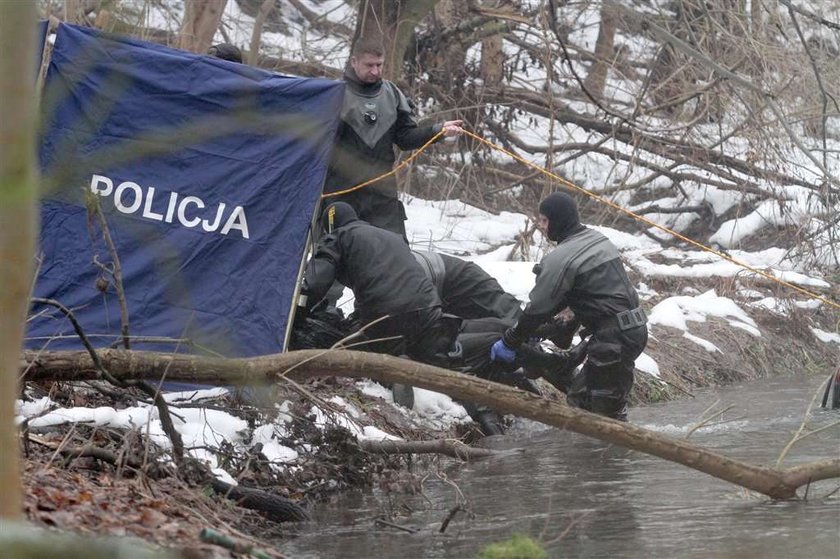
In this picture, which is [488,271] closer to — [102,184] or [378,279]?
[378,279]

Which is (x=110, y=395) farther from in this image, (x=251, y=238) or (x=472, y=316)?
(x=472, y=316)

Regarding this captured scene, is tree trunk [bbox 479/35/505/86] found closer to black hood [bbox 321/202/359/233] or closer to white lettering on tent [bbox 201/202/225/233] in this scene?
black hood [bbox 321/202/359/233]

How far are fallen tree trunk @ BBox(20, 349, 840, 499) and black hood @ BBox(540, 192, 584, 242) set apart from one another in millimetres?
3028

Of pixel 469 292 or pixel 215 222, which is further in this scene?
pixel 469 292

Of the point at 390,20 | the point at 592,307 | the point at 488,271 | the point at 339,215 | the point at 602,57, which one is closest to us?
the point at 339,215

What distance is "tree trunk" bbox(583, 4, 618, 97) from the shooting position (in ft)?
46.8

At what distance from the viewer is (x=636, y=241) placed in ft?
46.4

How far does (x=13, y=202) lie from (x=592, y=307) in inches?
256

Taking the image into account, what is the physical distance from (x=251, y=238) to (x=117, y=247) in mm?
739

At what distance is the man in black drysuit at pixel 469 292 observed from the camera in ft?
28.8

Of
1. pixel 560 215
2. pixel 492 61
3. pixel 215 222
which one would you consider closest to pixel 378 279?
pixel 215 222

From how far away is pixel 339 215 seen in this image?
7.96m

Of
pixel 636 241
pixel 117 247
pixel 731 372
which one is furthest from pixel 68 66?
pixel 636 241

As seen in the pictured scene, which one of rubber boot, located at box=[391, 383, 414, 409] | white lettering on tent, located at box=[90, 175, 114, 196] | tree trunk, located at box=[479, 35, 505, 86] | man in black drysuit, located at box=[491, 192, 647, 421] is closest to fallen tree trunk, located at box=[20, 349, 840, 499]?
white lettering on tent, located at box=[90, 175, 114, 196]
